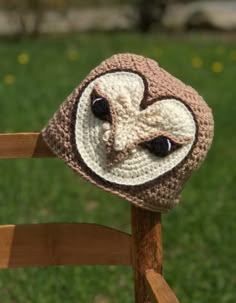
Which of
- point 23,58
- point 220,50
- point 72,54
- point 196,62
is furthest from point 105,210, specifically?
point 220,50

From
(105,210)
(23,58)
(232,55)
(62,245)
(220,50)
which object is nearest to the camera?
(62,245)

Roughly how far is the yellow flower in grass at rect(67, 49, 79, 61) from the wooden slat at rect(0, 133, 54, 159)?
668 centimetres

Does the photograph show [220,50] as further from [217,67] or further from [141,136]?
[141,136]

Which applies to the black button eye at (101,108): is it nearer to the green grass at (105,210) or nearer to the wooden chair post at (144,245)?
the wooden chair post at (144,245)

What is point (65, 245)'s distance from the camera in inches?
84.4

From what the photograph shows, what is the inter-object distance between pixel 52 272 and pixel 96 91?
1.88 metres

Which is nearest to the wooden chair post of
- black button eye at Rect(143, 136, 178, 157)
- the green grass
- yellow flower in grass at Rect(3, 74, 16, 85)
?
black button eye at Rect(143, 136, 178, 157)

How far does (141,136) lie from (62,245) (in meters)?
0.40

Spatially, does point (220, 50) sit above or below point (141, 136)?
below

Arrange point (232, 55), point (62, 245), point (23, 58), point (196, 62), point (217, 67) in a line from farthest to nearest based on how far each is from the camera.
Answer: point (232, 55), point (23, 58), point (196, 62), point (217, 67), point (62, 245)

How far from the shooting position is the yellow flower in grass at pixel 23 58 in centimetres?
850

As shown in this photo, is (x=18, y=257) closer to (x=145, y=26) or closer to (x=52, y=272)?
(x=52, y=272)

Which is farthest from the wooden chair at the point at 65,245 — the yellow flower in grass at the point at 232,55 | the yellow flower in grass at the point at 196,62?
the yellow flower in grass at the point at 232,55

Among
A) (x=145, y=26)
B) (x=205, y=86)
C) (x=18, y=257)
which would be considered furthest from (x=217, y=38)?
(x=18, y=257)
